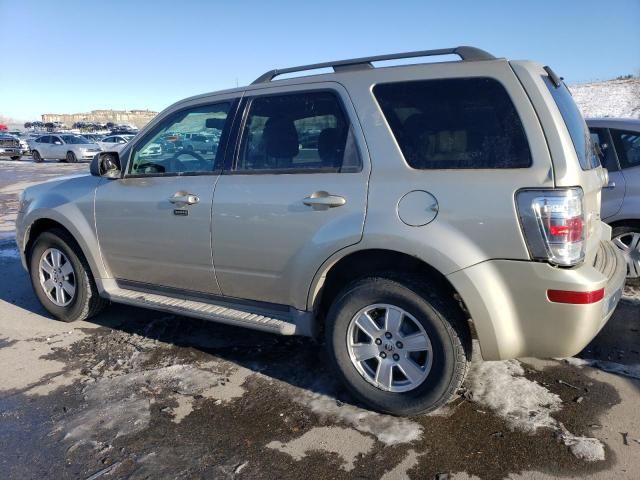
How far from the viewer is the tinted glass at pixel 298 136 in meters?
3.15

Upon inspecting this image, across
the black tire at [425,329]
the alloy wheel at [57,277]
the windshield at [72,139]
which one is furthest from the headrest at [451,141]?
the windshield at [72,139]

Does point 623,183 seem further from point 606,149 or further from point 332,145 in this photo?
point 332,145

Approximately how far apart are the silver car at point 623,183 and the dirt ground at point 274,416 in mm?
1163

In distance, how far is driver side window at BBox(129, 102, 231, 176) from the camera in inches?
146

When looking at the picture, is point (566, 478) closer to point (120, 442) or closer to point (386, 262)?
point (386, 262)

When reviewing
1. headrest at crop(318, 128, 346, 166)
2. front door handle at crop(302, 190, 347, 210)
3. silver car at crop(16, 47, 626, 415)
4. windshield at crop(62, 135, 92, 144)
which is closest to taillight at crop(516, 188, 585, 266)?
silver car at crop(16, 47, 626, 415)

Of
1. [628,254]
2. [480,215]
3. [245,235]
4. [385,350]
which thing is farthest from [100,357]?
[628,254]

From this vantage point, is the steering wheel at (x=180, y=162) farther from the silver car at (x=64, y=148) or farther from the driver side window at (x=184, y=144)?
the silver car at (x=64, y=148)

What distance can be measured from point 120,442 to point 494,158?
2540 millimetres

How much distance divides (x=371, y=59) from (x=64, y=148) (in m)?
A: 28.4

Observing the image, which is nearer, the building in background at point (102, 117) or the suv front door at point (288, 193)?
the suv front door at point (288, 193)

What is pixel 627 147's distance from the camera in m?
5.00

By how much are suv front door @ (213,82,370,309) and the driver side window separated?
244 mm

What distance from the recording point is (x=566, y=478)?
2.48 m
